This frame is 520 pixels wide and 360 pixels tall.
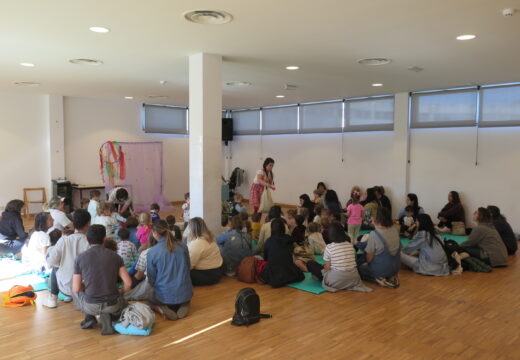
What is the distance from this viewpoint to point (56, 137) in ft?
34.3

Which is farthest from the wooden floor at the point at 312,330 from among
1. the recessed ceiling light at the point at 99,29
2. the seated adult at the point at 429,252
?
the recessed ceiling light at the point at 99,29

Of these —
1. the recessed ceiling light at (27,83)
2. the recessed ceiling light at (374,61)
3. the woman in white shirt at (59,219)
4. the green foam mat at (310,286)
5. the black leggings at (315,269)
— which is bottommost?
the green foam mat at (310,286)

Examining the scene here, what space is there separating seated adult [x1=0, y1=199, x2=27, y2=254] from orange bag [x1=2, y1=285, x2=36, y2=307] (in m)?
1.78

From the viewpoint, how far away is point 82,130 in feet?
35.9

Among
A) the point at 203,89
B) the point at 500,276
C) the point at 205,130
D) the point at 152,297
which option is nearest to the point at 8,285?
the point at 152,297

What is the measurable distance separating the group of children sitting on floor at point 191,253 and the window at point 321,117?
13.8 ft

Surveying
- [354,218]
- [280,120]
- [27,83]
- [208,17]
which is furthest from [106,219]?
[280,120]

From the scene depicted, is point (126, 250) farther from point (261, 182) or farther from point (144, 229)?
point (261, 182)

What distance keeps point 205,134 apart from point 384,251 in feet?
9.06

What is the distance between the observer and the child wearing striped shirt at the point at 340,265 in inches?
192

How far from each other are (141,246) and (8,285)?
5.19 feet

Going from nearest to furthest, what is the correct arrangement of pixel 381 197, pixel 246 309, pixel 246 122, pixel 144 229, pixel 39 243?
pixel 246 309
pixel 39 243
pixel 144 229
pixel 381 197
pixel 246 122

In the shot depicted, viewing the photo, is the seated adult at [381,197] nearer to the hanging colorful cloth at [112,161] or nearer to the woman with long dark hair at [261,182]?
the woman with long dark hair at [261,182]

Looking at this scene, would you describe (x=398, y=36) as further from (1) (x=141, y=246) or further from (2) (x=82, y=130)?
(2) (x=82, y=130)
